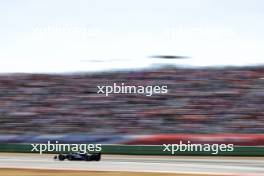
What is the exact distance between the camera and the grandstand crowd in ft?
81.3

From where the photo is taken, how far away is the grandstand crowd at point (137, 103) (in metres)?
24.8

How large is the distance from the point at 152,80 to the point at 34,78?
6867 mm

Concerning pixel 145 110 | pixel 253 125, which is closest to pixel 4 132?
pixel 145 110

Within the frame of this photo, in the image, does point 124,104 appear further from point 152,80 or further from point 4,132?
point 4,132

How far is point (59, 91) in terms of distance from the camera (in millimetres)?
29969

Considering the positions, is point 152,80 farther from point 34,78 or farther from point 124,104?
point 34,78

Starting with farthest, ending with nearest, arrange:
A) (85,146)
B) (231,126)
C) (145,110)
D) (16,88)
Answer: (16,88) → (145,110) → (231,126) → (85,146)

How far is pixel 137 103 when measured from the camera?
27.6m

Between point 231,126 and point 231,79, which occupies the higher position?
point 231,79

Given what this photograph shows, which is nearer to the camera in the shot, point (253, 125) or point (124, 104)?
point (253, 125)

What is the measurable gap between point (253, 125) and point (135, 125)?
5115 millimetres

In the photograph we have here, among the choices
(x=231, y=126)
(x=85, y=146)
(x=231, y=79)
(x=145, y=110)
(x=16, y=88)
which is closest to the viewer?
(x=85, y=146)

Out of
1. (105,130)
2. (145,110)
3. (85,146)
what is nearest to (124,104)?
(145,110)

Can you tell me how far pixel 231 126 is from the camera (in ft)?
A: 79.4
